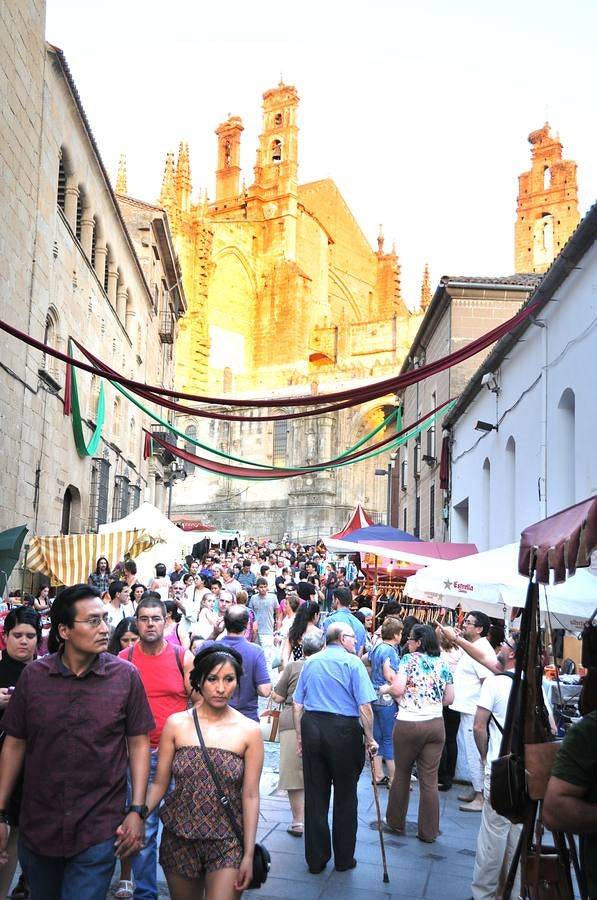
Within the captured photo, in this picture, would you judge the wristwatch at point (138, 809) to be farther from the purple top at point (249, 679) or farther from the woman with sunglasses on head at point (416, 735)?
the woman with sunglasses on head at point (416, 735)

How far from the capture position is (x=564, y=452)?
42.3ft

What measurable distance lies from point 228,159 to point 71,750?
79.9 meters

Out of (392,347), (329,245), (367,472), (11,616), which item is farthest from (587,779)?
(329,245)

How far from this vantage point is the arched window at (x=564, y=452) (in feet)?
42.0

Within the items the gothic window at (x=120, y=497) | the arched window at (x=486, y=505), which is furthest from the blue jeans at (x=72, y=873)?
the gothic window at (x=120, y=497)

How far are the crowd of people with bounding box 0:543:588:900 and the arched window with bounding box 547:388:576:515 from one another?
494 cm

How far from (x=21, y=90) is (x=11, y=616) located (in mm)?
12089

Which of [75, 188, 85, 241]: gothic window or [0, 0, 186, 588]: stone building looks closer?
[0, 0, 186, 588]: stone building

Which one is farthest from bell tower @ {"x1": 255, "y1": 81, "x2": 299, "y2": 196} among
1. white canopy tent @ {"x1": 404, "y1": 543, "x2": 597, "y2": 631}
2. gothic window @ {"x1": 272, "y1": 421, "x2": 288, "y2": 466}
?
white canopy tent @ {"x1": 404, "y1": 543, "x2": 597, "y2": 631}

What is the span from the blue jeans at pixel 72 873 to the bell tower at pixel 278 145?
73.2 meters

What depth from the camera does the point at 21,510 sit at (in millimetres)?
15312

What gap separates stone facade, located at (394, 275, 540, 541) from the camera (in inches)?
898

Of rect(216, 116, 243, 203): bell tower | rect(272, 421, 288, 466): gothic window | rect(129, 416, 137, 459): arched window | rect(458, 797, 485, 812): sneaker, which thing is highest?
Answer: rect(216, 116, 243, 203): bell tower

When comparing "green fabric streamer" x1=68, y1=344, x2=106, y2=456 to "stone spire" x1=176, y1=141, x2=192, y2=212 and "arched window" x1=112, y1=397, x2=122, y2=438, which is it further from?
"stone spire" x1=176, y1=141, x2=192, y2=212
